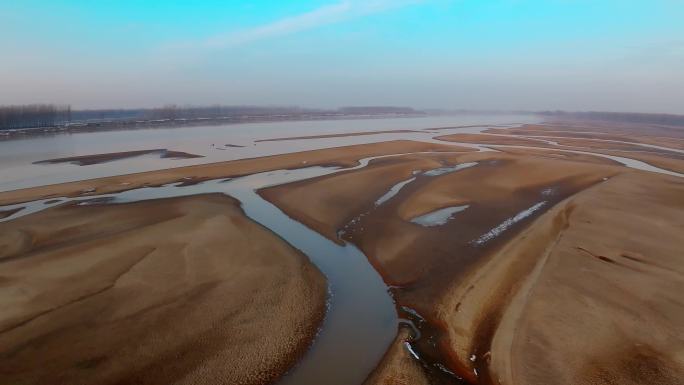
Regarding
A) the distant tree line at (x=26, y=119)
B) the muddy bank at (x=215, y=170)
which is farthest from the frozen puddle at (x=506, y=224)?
the distant tree line at (x=26, y=119)

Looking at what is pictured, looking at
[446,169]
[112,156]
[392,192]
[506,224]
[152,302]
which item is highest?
[112,156]

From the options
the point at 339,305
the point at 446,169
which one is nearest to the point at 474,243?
the point at 339,305

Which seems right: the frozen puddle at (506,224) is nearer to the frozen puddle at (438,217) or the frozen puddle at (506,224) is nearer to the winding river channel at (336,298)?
the frozen puddle at (438,217)

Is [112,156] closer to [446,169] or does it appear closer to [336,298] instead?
[446,169]

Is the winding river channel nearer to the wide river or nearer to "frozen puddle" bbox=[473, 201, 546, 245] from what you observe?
the wide river

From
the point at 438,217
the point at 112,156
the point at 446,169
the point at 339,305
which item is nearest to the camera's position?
the point at 339,305

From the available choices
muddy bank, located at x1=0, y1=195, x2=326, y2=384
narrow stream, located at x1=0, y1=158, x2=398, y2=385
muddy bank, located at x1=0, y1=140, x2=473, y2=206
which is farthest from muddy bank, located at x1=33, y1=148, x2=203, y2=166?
muddy bank, located at x1=0, y1=195, x2=326, y2=384
